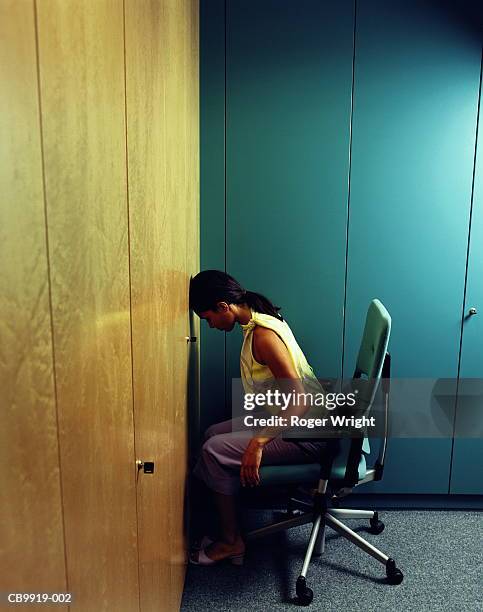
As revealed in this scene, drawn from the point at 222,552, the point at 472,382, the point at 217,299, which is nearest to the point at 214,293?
the point at 217,299

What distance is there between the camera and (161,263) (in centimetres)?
131

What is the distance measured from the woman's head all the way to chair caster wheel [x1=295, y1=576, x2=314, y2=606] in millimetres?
935

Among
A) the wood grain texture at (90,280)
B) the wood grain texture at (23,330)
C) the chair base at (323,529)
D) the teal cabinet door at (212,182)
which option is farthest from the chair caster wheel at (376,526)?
the wood grain texture at (23,330)

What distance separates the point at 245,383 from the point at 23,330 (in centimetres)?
163

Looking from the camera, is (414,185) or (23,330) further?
→ (414,185)

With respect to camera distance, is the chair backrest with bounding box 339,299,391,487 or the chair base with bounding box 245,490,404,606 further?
the chair base with bounding box 245,490,404,606

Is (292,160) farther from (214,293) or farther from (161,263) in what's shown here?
(161,263)

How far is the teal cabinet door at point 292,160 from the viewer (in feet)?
7.49

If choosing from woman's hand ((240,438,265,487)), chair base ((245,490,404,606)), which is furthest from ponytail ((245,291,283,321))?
chair base ((245,490,404,606))

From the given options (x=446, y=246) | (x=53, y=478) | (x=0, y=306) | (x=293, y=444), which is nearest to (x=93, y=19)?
(x=0, y=306)

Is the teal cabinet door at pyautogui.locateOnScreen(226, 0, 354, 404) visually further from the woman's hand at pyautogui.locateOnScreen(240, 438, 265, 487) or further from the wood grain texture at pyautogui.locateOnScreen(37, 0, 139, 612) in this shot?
the wood grain texture at pyautogui.locateOnScreen(37, 0, 139, 612)

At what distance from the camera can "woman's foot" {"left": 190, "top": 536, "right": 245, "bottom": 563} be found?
2.12m

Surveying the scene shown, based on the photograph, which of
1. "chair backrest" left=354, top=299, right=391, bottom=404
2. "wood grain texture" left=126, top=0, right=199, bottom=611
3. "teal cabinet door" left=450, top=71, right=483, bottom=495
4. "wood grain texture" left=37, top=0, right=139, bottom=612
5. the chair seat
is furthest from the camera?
"teal cabinet door" left=450, top=71, right=483, bottom=495

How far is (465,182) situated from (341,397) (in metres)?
1.08
